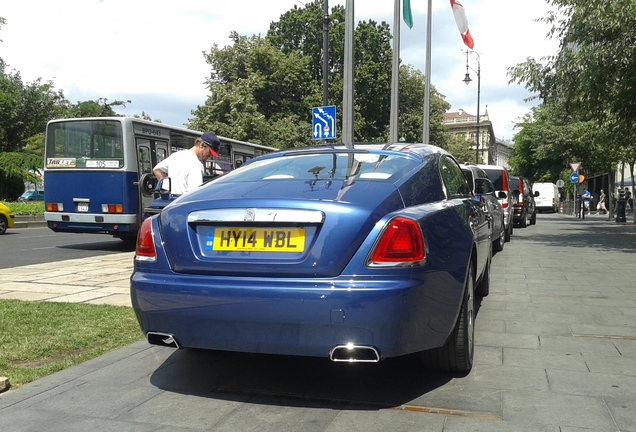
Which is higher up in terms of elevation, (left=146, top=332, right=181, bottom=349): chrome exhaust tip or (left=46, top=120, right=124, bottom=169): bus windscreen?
(left=46, top=120, right=124, bottom=169): bus windscreen

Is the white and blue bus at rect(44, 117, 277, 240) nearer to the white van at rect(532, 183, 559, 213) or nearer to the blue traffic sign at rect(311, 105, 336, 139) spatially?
the blue traffic sign at rect(311, 105, 336, 139)

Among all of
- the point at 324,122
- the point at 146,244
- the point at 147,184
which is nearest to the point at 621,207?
the point at 324,122

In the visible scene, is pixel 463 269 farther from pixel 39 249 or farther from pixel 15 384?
pixel 39 249

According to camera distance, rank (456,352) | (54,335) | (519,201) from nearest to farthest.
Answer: (456,352) → (54,335) → (519,201)

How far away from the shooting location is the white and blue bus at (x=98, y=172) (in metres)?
14.5

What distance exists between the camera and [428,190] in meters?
4.05

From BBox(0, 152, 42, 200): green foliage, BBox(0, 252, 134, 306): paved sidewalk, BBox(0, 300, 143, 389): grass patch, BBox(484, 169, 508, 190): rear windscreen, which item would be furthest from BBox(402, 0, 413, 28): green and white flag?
BBox(0, 152, 42, 200): green foliage

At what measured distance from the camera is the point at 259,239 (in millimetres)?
3453

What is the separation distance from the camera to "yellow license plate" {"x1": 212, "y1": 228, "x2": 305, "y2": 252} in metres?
3.40

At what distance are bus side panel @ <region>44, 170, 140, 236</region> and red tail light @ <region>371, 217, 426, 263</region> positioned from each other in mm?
11805

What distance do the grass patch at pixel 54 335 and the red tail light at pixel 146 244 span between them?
1119 mm

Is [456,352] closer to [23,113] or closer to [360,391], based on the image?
[360,391]

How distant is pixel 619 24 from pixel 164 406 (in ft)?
47.1

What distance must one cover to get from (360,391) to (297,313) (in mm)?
830
